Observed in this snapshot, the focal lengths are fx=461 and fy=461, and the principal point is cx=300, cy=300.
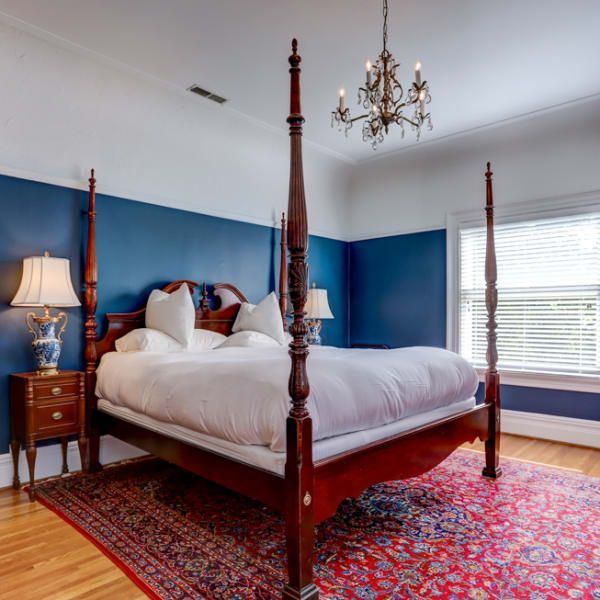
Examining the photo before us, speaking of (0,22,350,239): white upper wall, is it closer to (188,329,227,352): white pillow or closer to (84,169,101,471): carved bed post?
(84,169,101,471): carved bed post

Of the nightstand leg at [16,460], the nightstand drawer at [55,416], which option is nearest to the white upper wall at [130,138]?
the nightstand drawer at [55,416]

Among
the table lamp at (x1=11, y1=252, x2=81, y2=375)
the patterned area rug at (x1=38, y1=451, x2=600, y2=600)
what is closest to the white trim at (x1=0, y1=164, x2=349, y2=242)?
the table lamp at (x1=11, y1=252, x2=81, y2=375)

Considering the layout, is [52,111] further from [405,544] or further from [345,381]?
[405,544]

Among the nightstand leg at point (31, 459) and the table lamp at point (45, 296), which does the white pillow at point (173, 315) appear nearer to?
the table lamp at point (45, 296)

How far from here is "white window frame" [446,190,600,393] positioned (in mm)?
4113

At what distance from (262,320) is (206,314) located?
0.51m

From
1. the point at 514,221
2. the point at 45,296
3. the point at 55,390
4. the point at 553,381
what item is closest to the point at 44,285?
the point at 45,296

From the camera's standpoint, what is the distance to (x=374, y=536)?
2.34 metres

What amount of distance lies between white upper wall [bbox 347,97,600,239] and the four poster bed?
148 cm

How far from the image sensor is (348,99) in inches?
162

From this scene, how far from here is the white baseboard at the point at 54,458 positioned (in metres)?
3.08

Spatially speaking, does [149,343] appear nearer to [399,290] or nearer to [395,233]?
[399,290]

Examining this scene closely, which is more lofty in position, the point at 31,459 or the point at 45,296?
the point at 45,296

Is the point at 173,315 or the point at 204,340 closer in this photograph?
the point at 173,315
